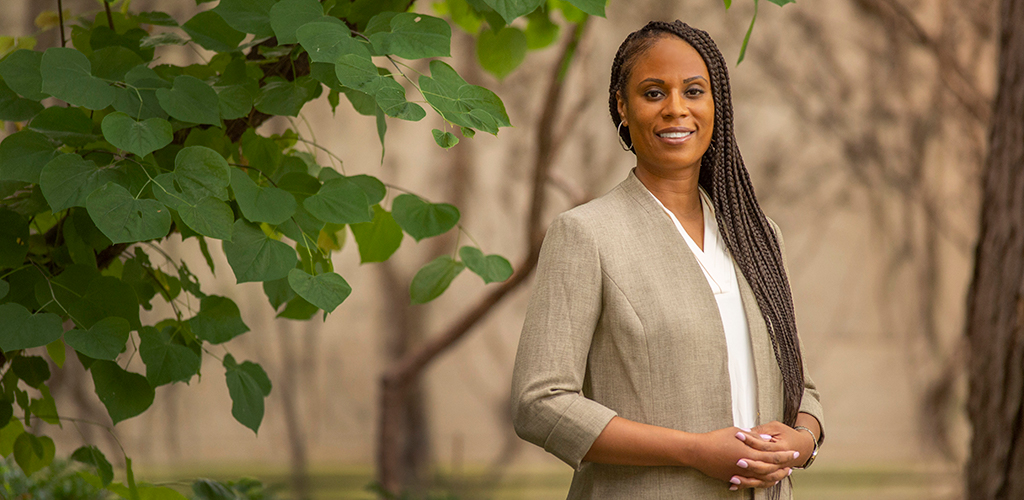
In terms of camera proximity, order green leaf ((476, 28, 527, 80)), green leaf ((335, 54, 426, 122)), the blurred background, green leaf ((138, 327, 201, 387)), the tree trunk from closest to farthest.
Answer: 1. green leaf ((335, 54, 426, 122))
2. green leaf ((138, 327, 201, 387))
3. green leaf ((476, 28, 527, 80))
4. the tree trunk
5. the blurred background

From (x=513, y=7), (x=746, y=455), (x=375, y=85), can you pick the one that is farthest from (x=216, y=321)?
(x=746, y=455)

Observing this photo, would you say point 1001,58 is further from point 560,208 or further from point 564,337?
point 560,208

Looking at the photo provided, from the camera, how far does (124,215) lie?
0.79 m

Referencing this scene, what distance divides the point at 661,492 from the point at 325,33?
0.60 m

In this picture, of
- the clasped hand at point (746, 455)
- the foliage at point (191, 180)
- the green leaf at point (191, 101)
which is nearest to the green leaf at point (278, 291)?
the foliage at point (191, 180)

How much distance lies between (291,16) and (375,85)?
0.49 feet

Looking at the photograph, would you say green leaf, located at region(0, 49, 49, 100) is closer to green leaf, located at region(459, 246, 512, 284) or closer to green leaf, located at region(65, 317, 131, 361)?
green leaf, located at region(65, 317, 131, 361)

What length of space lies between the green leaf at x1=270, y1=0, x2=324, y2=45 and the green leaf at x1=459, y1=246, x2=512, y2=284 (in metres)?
0.40

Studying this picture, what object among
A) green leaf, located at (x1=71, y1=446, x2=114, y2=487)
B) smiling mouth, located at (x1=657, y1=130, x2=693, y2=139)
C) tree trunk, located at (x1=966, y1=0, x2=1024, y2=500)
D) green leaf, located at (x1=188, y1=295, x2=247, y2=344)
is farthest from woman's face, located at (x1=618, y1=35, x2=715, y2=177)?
tree trunk, located at (x1=966, y1=0, x2=1024, y2=500)

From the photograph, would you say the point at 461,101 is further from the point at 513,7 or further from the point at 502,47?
the point at 502,47

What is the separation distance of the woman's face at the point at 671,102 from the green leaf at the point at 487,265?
31cm

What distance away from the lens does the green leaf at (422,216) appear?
43.3 inches

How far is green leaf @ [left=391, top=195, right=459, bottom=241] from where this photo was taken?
1100 mm

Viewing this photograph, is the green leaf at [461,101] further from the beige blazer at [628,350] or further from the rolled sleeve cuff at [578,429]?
the rolled sleeve cuff at [578,429]
